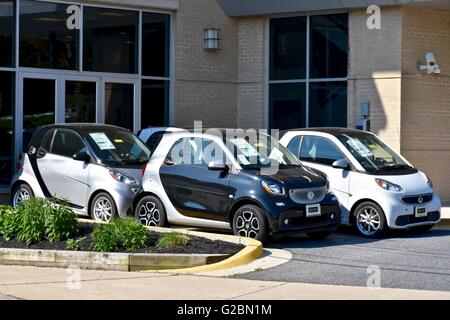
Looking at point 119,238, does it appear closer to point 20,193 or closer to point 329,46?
point 20,193

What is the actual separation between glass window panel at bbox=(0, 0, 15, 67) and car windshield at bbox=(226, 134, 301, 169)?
6.70 m

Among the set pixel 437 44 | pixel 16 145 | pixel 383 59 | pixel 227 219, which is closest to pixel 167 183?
pixel 227 219

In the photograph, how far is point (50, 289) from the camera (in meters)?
9.26

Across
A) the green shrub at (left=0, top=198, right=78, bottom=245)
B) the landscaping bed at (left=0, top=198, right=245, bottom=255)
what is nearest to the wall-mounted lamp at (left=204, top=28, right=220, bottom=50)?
the landscaping bed at (left=0, top=198, right=245, bottom=255)

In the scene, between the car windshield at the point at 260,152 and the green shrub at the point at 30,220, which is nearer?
the green shrub at the point at 30,220

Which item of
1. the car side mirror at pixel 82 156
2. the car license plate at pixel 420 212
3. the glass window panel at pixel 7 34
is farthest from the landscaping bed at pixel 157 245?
the glass window panel at pixel 7 34

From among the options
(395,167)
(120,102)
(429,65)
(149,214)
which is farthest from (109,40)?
(395,167)

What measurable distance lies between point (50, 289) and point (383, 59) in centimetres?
1131

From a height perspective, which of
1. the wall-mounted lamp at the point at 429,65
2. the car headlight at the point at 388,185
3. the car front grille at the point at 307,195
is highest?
the wall-mounted lamp at the point at 429,65

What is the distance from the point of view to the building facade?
715 inches

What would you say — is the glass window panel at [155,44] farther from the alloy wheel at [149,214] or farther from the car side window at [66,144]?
the alloy wheel at [149,214]

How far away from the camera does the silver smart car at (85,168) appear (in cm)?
1435

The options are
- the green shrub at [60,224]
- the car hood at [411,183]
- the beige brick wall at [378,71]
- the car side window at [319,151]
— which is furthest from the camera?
the beige brick wall at [378,71]

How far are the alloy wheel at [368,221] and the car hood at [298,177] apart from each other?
1.12 metres
